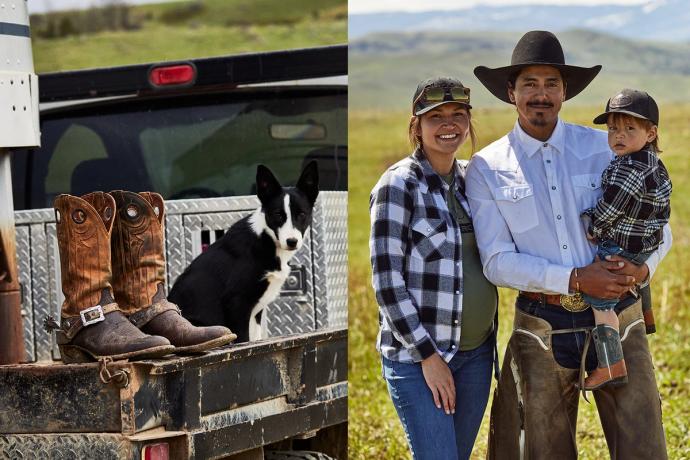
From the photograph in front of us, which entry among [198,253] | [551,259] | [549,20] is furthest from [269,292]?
[549,20]

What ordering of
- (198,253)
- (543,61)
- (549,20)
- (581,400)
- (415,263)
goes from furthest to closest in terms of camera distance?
1. (549,20)
2. (581,400)
3. (198,253)
4. (543,61)
5. (415,263)

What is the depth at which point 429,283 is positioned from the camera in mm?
3762

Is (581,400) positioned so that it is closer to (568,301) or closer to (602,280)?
(568,301)

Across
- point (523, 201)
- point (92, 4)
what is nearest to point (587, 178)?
point (523, 201)

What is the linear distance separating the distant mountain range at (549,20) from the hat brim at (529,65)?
18990mm

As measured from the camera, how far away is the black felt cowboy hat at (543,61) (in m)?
3.89

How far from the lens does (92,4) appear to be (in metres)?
27.4

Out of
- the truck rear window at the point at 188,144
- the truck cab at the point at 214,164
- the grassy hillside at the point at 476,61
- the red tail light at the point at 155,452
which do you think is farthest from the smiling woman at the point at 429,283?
the grassy hillside at the point at 476,61

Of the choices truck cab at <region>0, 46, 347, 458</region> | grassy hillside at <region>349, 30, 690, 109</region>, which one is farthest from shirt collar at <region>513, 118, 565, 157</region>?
grassy hillside at <region>349, 30, 690, 109</region>

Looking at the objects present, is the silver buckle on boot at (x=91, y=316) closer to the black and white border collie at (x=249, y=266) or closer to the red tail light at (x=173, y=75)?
the black and white border collie at (x=249, y=266)

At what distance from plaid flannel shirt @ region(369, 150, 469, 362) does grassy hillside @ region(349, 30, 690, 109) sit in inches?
683

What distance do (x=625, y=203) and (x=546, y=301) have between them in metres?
0.43

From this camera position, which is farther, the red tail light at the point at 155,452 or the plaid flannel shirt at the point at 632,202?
the plaid flannel shirt at the point at 632,202

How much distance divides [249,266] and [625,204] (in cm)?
154
